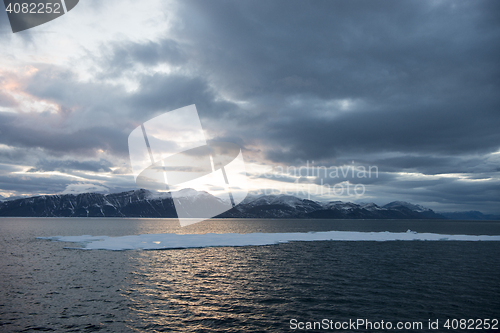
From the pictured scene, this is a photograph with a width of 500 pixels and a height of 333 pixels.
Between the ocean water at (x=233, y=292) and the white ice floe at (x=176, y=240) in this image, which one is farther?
the white ice floe at (x=176, y=240)

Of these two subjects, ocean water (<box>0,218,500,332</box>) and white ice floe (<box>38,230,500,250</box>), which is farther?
white ice floe (<box>38,230,500,250</box>)

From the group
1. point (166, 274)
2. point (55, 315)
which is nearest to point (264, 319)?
point (55, 315)

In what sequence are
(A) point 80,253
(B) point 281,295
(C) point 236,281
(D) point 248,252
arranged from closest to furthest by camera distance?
1. (B) point 281,295
2. (C) point 236,281
3. (A) point 80,253
4. (D) point 248,252

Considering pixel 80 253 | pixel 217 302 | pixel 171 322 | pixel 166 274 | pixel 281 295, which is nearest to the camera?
pixel 171 322

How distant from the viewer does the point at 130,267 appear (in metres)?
38.3

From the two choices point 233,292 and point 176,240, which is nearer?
point 233,292

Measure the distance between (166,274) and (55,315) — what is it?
584 inches

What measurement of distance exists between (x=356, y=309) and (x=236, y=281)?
14044 millimetres

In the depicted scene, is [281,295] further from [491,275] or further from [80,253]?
[80,253]

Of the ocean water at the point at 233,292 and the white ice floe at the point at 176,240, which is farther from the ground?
the ocean water at the point at 233,292

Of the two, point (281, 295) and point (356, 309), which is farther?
point (281, 295)

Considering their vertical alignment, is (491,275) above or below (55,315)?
below

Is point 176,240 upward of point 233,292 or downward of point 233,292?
downward

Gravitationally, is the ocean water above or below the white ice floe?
above
